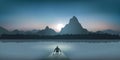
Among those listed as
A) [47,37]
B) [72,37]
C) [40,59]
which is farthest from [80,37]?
[40,59]

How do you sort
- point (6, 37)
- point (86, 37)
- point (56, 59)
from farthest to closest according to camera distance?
1. point (86, 37)
2. point (6, 37)
3. point (56, 59)

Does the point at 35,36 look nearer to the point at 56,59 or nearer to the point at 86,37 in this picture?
the point at 86,37

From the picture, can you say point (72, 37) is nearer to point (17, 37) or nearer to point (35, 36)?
point (35, 36)

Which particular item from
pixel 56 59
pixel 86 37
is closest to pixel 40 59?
pixel 56 59

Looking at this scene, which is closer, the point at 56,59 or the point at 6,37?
the point at 56,59

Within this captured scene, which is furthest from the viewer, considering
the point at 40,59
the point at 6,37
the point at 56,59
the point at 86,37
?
the point at 86,37

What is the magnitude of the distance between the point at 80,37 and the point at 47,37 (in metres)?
25.1

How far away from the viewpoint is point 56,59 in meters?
74.2

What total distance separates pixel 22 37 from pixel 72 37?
121ft

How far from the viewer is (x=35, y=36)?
632 feet

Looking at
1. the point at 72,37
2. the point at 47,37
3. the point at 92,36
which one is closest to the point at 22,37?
the point at 47,37

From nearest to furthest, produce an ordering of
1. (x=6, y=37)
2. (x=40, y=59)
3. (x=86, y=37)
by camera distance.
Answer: (x=40, y=59)
(x=6, y=37)
(x=86, y=37)

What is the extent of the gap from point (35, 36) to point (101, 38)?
159 feet

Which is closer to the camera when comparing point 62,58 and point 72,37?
point 62,58
